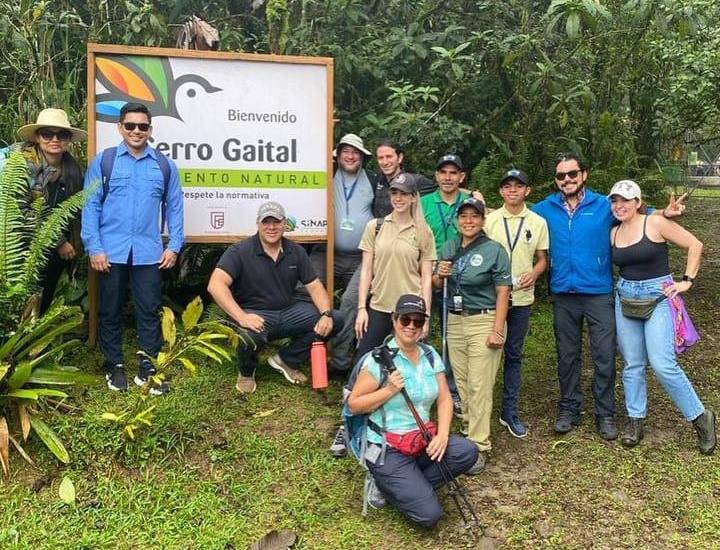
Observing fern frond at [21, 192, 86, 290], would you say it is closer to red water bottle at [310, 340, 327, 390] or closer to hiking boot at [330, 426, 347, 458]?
red water bottle at [310, 340, 327, 390]

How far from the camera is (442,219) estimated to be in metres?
4.89

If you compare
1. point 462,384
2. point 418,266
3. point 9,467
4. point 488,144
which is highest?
point 488,144

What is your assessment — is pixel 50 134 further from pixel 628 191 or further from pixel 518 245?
pixel 628 191

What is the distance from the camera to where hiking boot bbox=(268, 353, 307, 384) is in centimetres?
548

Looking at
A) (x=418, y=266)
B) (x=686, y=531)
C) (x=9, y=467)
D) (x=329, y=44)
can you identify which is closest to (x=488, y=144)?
(x=329, y=44)

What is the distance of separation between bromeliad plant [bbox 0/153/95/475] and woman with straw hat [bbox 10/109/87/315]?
0.76ft

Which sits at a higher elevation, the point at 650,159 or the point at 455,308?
the point at 650,159

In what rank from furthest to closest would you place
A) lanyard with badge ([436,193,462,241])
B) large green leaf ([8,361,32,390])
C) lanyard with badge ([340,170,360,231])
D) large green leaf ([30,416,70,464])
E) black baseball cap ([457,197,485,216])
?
lanyard with badge ([340,170,360,231])
lanyard with badge ([436,193,462,241])
black baseball cap ([457,197,485,216])
large green leaf ([8,361,32,390])
large green leaf ([30,416,70,464])

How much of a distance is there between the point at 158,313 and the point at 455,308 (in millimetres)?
2220

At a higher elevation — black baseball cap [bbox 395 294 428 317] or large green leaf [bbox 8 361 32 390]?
black baseball cap [bbox 395 294 428 317]

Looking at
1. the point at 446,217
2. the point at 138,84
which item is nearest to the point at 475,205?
the point at 446,217

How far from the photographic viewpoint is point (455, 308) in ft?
14.6

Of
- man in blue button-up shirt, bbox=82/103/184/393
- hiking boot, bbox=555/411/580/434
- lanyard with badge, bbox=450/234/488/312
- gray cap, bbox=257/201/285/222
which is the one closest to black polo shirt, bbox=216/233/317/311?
gray cap, bbox=257/201/285/222

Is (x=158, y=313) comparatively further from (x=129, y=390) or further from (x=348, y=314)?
(x=348, y=314)
